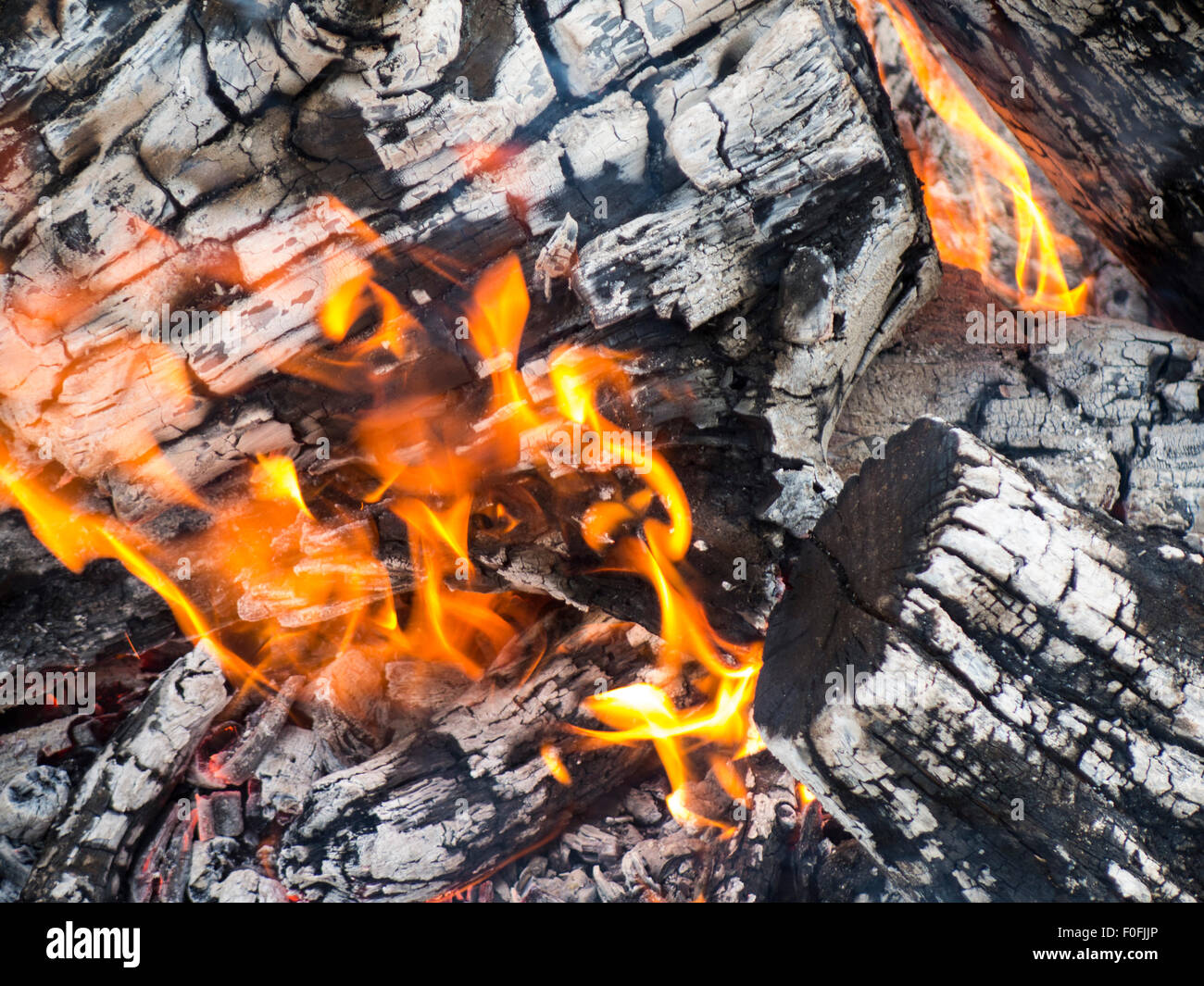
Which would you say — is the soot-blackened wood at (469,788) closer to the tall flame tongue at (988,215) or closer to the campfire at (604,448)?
the campfire at (604,448)

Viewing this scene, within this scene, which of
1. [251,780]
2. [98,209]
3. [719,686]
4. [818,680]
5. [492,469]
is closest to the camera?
[818,680]

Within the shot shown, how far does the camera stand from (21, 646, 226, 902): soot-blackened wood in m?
3.29

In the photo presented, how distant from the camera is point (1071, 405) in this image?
11.3 ft

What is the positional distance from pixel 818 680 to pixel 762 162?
5.76 ft

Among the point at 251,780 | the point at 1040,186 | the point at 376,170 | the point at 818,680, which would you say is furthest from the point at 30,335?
the point at 1040,186

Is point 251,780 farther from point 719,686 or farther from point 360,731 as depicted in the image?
point 719,686

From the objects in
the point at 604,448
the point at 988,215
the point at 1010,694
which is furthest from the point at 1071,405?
the point at 604,448

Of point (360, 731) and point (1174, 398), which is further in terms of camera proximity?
point (360, 731)

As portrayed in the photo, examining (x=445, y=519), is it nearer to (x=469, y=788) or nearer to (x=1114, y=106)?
(x=469, y=788)

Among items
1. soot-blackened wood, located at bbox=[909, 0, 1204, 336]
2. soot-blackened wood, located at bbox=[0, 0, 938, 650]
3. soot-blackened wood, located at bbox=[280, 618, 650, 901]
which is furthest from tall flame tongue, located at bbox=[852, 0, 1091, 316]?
soot-blackened wood, located at bbox=[280, 618, 650, 901]

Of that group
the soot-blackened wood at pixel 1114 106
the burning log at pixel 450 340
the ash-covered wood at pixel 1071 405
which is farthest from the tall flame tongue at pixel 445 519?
the soot-blackened wood at pixel 1114 106

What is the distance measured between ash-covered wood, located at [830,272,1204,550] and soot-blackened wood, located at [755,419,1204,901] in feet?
3.35

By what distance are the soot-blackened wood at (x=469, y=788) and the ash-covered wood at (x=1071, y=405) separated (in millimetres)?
1533

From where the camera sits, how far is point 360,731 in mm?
3893
